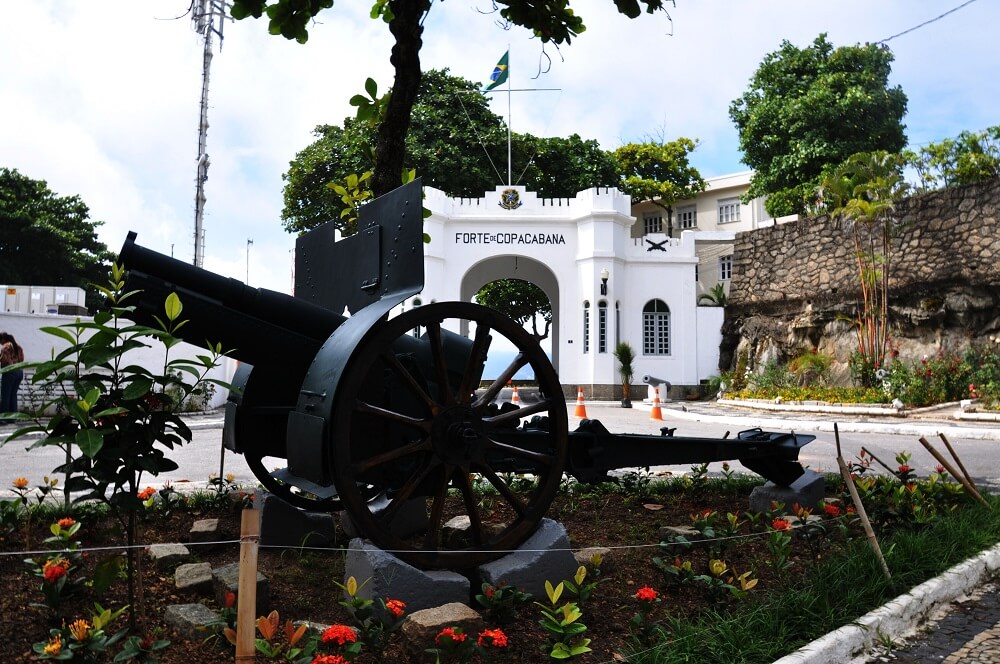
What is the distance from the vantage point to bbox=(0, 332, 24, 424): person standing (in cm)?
1356

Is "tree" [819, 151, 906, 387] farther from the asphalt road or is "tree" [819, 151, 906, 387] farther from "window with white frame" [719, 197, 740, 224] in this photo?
"window with white frame" [719, 197, 740, 224]

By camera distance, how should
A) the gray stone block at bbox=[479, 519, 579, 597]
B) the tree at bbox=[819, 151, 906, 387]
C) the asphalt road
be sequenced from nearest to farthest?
1. the gray stone block at bbox=[479, 519, 579, 597]
2. the asphalt road
3. the tree at bbox=[819, 151, 906, 387]

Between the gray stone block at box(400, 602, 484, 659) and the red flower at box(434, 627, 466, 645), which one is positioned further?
the gray stone block at box(400, 602, 484, 659)

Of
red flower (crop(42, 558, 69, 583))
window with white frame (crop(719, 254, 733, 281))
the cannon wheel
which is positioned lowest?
red flower (crop(42, 558, 69, 583))

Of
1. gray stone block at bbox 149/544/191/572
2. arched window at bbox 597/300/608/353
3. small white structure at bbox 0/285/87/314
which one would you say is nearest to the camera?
gray stone block at bbox 149/544/191/572

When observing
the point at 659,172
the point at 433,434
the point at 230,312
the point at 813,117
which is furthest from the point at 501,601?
the point at 659,172

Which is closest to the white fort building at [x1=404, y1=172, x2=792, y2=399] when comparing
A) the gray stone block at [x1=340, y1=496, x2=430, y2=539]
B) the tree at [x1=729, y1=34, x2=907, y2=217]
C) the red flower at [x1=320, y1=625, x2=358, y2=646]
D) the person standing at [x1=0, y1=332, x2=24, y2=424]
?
the tree at [x1=729, y1=34, x2=907, y2=217]

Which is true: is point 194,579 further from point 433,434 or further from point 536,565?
point 536,565

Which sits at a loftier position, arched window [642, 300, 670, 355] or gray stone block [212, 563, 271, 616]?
arched window [642, 300, 670, 355]

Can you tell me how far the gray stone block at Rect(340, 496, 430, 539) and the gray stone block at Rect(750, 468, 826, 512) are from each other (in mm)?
2492

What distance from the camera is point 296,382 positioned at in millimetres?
4496

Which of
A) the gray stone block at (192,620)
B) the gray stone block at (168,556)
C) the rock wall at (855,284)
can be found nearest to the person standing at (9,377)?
the gray stone block at (168,556)

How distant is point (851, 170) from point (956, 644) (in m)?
20.7

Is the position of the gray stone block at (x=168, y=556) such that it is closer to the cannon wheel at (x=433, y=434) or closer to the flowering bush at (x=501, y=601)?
the cannon wheel at (x=433, y=434)
